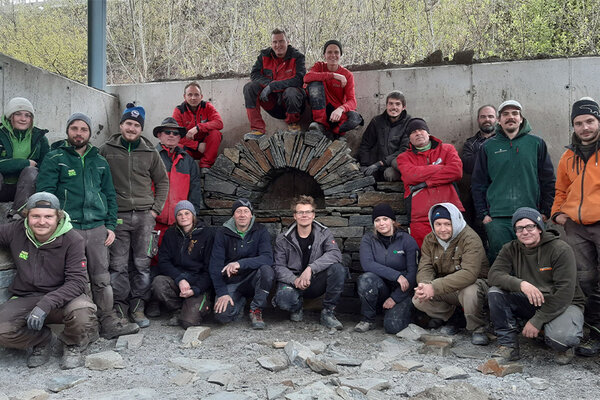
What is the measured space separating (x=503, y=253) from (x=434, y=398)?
5.77 feet

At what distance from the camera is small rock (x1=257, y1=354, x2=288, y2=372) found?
384 centimetres

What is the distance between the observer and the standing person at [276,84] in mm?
6184

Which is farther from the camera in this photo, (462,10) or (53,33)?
(53,33)

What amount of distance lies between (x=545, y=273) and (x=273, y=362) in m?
2.42

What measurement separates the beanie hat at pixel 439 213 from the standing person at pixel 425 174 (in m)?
0.49

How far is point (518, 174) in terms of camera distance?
16.0 feet

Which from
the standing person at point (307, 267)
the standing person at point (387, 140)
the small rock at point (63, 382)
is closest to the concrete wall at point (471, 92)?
the standing person at point (387, 140)

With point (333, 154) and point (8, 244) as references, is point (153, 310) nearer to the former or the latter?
point (8, 244)

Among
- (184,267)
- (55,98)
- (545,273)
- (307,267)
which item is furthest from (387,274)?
(55,98)

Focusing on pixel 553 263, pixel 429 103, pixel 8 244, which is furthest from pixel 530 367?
pixel 8 244

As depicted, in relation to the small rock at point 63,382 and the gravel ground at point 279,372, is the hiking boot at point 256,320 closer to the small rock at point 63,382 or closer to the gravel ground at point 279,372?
the gravel ground at point 279,372

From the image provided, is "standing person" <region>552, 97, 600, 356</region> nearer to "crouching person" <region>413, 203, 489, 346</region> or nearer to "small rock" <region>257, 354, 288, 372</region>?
"crouching person" <region>413, 203, 489, 346</region>

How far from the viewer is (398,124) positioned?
6.13m

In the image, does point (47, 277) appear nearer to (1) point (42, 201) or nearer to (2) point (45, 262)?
(2) point (45, 262)
